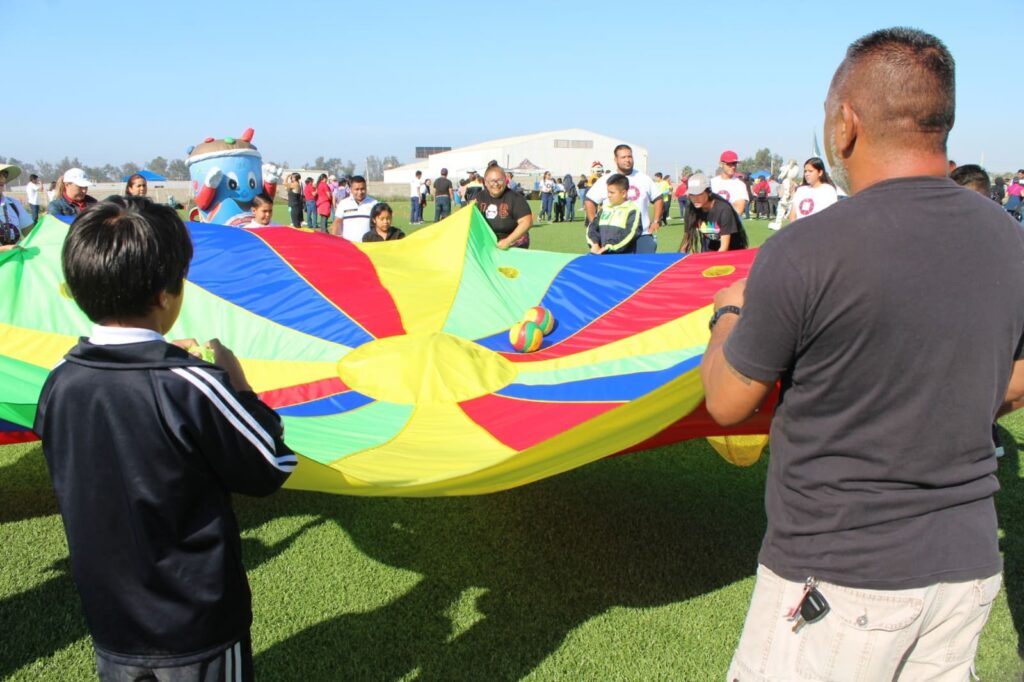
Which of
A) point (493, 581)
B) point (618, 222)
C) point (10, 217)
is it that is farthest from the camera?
point (618, 222)

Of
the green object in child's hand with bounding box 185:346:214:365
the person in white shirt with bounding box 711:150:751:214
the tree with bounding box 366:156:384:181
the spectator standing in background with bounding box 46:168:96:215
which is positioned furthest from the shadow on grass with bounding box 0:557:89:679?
the tree with bounding box 366:156:384:181

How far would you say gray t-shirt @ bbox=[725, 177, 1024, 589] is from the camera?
1.11 metres

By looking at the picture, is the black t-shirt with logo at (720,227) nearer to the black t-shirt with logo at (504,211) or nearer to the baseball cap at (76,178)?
the black t-shirt with logo at (504,211)

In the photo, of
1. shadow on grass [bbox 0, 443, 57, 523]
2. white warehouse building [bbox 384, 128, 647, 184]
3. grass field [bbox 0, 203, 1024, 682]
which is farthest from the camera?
white warehouse building [bbox 384, 128, 647, 184]

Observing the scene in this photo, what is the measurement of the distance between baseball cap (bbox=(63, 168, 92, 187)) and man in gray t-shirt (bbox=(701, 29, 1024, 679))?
18.6 feet

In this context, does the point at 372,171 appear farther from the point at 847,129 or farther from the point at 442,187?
the point at 847,129

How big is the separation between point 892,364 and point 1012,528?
2.74 m

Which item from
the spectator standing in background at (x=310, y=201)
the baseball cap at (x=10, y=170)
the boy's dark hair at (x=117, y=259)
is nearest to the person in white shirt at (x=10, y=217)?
the baseball cap at (x=10, y=170)

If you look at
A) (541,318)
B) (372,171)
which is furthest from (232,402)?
(372,171)

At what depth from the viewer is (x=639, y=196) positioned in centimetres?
636

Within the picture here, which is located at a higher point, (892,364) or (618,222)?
(892,364)

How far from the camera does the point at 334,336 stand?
3.78 m

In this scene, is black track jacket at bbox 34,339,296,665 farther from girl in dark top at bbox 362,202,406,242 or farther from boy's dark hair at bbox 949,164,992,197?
girl in dark top at bbox 362,202,406,242

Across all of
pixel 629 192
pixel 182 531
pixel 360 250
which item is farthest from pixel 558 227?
pixel 182 531
